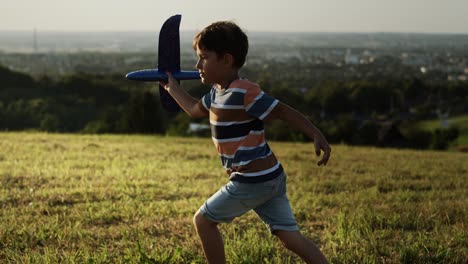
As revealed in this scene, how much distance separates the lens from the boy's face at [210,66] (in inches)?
106

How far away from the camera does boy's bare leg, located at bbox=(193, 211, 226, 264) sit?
9.62ft

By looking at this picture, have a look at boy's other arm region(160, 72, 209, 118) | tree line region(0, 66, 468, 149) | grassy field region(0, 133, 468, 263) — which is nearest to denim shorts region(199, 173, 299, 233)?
boy's other arm region(160, 72, 209, 118)

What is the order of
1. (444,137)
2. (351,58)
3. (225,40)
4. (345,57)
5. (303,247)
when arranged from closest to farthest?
(225,40), (303,247), (444,137), (351,58), (345,57)

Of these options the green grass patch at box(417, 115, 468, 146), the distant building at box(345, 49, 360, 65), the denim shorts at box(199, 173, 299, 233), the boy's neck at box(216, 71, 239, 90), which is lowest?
the green grass patch at box(417, 115, 468, 146)

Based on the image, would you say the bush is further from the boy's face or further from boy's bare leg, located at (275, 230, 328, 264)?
the boy's face

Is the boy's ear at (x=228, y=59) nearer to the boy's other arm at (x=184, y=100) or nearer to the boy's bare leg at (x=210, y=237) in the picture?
the boy's other arm at (x=184, y=100)

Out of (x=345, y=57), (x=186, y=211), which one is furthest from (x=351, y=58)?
(x=186, y=211)

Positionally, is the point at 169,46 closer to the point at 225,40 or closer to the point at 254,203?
the point at 225,40

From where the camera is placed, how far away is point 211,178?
7.39 m

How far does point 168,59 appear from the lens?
9.73ft

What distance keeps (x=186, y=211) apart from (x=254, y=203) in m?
2.55

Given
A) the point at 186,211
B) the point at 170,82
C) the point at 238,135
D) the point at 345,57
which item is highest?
the point at 170,82

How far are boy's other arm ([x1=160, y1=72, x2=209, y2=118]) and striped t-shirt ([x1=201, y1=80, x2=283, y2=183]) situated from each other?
117 millimetres

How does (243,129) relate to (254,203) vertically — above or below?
above
